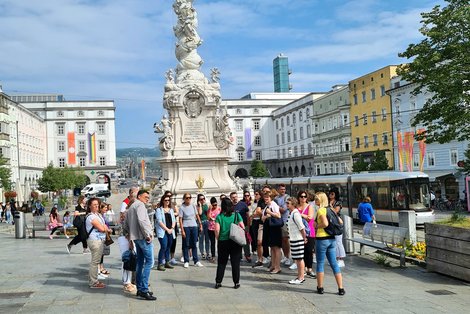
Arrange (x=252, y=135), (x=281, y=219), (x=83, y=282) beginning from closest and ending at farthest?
(x=83, y=282)
(x=281, y=219)
(x=252, y=135)

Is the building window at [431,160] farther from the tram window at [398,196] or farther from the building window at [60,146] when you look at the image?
the building window at [60,146]

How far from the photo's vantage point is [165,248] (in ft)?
40.8

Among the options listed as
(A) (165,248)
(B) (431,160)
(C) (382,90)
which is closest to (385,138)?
(C) (382,90)

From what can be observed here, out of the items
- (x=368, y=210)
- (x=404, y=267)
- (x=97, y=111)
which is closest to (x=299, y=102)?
(x=97, y=111)

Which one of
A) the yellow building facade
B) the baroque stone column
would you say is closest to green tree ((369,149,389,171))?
the yellow building facade

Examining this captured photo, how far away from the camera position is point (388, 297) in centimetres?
930

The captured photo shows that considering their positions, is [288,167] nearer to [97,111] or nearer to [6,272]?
[97,111]

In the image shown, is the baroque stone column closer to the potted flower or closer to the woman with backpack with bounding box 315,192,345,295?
the potted flower

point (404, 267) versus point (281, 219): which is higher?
point (281, 219)

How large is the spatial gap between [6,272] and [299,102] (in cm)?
7588

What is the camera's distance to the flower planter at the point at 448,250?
1045 centimetres

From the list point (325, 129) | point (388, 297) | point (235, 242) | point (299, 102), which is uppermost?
point (299, 102)

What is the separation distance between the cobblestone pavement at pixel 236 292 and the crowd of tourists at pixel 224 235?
12.2 inches

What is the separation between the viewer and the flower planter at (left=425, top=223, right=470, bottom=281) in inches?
411
